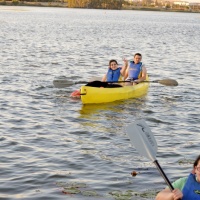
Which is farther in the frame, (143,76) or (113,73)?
(143,76)

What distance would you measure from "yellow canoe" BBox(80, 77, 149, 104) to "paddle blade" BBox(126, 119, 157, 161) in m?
8.01

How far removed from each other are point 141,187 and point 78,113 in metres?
5.53

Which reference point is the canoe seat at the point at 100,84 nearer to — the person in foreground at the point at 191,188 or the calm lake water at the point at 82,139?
the calm lake water at the point at 82,139

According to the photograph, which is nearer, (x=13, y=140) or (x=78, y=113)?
(x=13, y=140)

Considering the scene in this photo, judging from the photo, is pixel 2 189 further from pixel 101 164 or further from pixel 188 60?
pixel 188 60

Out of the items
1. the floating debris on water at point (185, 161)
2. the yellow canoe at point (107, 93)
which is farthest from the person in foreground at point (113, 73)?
the floating debris on water at point (185, 161)

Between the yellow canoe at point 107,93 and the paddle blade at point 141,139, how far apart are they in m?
8.01

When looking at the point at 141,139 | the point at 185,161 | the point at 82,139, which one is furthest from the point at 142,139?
the point at 82,139

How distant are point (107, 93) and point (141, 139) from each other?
8.53 meters

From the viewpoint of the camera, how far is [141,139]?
5.93 meters

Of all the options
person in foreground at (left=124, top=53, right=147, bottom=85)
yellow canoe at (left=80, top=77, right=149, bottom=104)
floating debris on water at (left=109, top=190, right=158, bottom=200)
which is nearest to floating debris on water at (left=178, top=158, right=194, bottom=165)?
floating debris on water at (left=109, top=190, right=158, bottom=200)

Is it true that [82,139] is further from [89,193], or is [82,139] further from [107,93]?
[107,93]

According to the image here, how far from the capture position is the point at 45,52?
30.5 meters

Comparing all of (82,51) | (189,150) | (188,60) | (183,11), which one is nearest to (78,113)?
(189,150)
